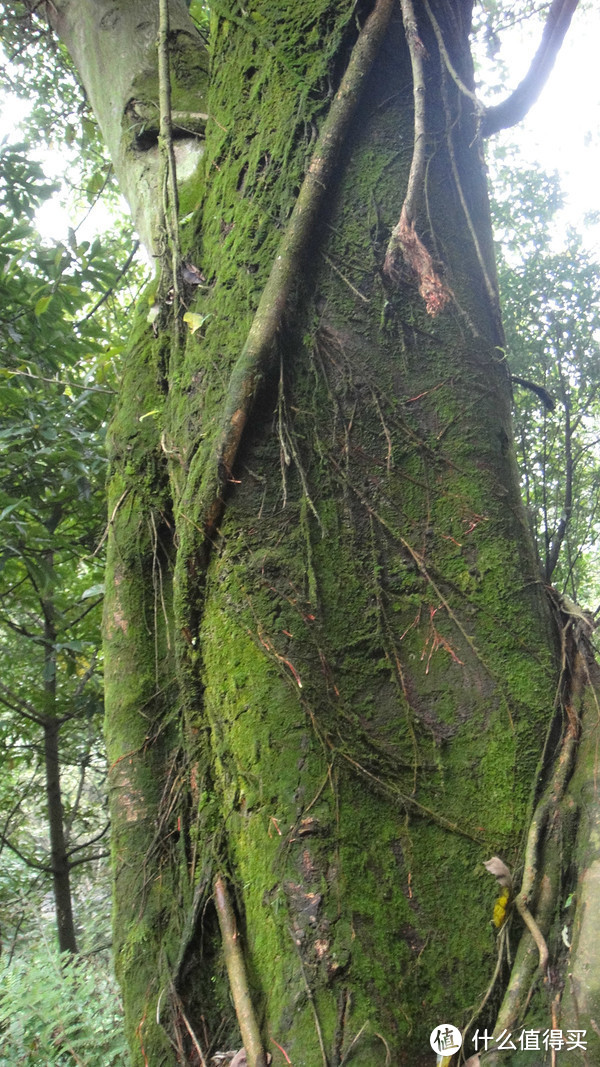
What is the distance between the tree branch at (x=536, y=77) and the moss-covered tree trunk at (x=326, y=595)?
0.08 m

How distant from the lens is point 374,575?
5.57 feet

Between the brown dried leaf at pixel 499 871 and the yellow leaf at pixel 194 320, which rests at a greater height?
the yellow leaf at pixel 194 320

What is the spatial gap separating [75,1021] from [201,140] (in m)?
3.42

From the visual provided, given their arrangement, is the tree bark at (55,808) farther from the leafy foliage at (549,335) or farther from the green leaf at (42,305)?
the leafy foliage at (549,335)

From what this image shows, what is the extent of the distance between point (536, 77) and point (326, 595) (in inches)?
68.9

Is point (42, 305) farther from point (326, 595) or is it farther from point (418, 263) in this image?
point (326, 595)

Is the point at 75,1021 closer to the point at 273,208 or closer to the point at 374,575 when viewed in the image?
the point at 374,575

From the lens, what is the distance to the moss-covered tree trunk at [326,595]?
4.74 feet

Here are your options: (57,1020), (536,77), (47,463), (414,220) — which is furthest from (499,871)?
(47,463)

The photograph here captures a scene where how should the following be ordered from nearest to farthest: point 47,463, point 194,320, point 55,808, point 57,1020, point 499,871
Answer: point 499,871, point 194,320, point 57,1020, point 47,463, point 55,808

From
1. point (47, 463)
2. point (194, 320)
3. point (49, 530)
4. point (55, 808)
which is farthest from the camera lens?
point (55, 808)

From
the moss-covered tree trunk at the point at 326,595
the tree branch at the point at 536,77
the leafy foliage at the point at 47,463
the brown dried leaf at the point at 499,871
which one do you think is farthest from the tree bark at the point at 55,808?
the tree branch at the point at 536,77

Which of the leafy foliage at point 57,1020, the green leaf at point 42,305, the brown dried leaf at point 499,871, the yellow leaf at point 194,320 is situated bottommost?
the leafy foliage at point 57,1020

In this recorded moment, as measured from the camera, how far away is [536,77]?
210cm
